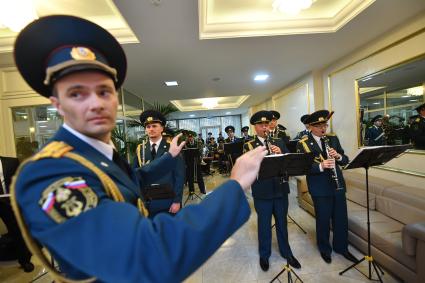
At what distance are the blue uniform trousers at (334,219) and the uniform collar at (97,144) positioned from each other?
8.41 feet

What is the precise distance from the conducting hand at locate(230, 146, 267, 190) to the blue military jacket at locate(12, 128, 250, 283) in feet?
0.28

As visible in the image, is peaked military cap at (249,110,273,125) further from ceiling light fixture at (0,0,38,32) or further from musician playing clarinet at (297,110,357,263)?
ceiling light fixture at (0,0,38,32)

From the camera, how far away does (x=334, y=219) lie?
2664 millimetres

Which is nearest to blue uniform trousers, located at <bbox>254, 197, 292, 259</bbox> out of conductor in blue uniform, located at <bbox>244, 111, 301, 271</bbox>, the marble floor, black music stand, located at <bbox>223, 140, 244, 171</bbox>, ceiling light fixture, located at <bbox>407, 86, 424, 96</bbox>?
conductor in blue uniform, located at <bbox>244, 111, 301, 271</bbox>

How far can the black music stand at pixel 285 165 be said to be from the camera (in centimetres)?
194

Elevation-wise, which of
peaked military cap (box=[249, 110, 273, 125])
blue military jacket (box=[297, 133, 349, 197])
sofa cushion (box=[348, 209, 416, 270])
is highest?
peaked military cap (box=[249, 110, 273, 125])

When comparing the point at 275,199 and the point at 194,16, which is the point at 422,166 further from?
the point at 194,16

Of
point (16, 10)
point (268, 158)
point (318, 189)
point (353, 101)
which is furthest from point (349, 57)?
point (16, 10)

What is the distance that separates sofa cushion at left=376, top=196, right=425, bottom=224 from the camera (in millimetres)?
2462

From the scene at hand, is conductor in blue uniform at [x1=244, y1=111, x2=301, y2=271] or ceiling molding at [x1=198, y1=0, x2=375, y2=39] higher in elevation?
ceiling molding at [x1=198, y1=0, x2=375, y2=39]

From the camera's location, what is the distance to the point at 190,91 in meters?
6.66

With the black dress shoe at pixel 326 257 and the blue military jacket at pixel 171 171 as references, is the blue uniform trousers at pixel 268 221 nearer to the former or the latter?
the black dress shoe at pixel 326 257

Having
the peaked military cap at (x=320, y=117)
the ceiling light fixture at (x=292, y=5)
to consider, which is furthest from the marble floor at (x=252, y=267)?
the ceiling light fixture at (x=292, y=5)

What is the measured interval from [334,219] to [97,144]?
2.80 m
